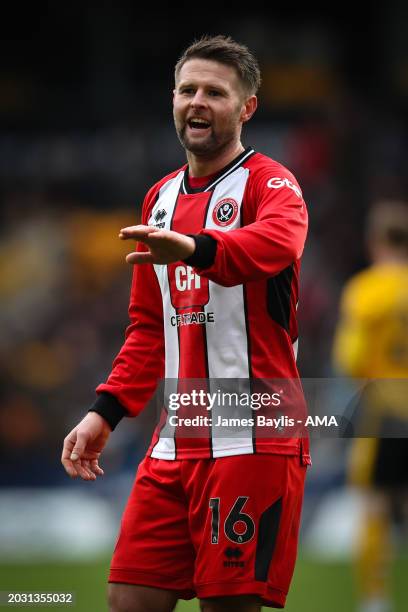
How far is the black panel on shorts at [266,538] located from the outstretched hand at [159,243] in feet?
2.94

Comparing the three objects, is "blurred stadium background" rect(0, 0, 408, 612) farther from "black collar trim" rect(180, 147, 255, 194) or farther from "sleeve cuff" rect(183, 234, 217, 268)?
"sleeve cuff" rect(183, 234, 217, 268)

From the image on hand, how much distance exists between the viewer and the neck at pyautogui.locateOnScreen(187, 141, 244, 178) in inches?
151

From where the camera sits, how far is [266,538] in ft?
11.6

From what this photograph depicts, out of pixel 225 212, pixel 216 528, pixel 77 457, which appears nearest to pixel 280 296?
pixel 225 212

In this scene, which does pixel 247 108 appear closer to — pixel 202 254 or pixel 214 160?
pixel 214 160

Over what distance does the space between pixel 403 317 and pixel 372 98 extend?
8857mm

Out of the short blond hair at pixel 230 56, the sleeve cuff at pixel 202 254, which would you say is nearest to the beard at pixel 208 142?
the short blond hair at pixel 230 56

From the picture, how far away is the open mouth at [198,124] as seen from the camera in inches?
147

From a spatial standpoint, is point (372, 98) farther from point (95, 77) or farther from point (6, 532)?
point (6, 532)

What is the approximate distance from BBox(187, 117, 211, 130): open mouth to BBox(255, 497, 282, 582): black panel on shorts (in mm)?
1220

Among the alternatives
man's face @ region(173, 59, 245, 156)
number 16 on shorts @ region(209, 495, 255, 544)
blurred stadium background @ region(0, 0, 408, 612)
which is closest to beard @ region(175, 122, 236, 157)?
man's face @ region(173, 59, 245, 156)

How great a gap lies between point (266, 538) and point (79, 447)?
70 cm

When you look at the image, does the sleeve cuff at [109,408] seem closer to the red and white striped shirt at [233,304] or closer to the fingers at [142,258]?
the red and white striped shirt at [233,304]

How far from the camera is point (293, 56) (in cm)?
1605
